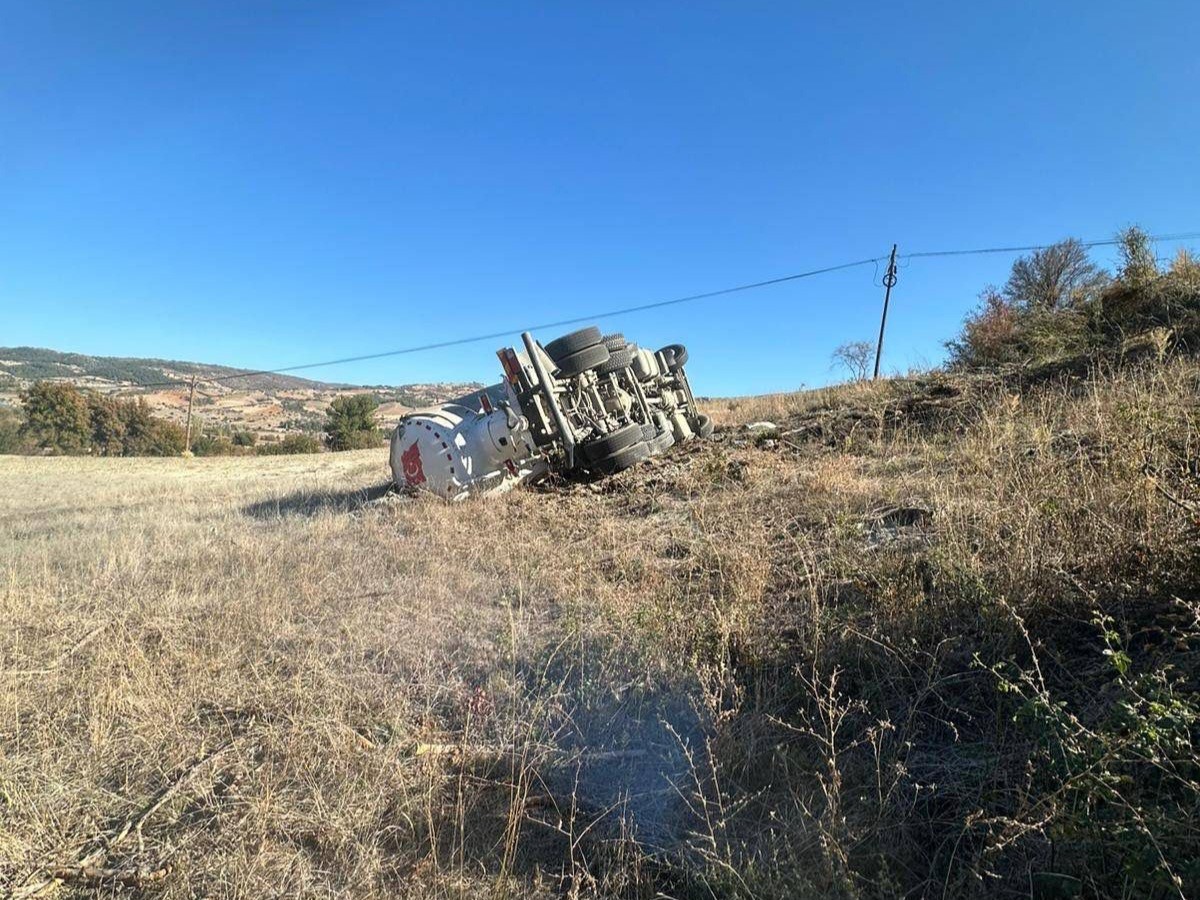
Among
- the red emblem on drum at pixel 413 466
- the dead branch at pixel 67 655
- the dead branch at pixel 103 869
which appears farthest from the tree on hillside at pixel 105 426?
the dead branch at pixel 103 869

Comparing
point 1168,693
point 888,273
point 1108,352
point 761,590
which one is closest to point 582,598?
point 761,590

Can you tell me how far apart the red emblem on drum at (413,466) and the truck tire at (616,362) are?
2832 mm

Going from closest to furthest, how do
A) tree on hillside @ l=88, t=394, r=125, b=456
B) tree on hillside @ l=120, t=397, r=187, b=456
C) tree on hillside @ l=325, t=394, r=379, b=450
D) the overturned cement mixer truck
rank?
the overturned cement mixer truck
tree on hillside @ l=325, t=394, r=379, b=450
tree on hillside @ l=88, t=394, r=125, b=456
tree on hillside @ l=120, t=397, r=187, b=456

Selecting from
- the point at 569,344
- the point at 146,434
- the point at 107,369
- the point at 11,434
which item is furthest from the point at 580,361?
the point at 107,369

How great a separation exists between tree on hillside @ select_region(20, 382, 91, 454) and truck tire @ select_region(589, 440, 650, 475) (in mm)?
55159

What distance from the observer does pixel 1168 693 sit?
1.50m

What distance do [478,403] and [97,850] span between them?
7266mm

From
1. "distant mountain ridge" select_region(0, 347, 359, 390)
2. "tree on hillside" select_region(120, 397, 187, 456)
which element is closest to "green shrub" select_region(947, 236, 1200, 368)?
"tree on hillside" select_region(120, 397, 187, 456)

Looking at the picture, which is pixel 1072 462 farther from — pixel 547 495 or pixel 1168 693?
pixel 547 495

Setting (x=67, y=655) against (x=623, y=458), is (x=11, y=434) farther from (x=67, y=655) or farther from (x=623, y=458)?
(x=67, y=655)

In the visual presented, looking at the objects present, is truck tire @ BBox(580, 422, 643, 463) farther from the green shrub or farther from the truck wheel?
the green shrub

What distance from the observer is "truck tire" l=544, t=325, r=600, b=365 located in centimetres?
760

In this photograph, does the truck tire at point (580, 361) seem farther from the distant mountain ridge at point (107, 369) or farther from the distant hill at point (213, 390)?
the distant mountain ridge at point (107, 369)

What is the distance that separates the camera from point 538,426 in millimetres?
7324
